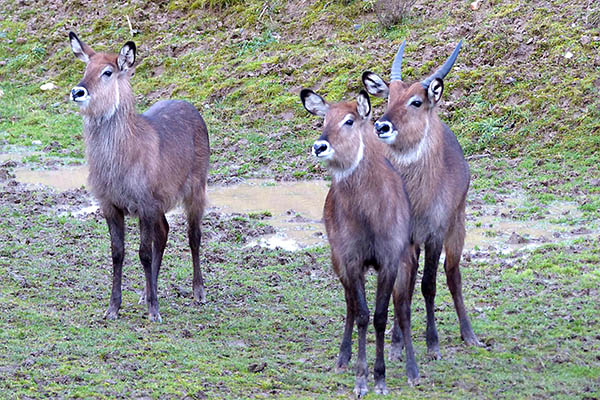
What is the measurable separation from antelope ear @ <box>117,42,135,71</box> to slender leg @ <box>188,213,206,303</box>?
1.41 m

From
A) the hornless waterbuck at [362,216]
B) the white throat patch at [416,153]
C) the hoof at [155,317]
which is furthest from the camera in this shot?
the hoof at [155,317]

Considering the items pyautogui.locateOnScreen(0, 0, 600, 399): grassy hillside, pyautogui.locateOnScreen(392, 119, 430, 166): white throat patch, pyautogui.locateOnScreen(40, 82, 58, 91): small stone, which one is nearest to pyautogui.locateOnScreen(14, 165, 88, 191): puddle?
pyautogui.locateOnScreen(0, 0, 600, 399): grassy hillside

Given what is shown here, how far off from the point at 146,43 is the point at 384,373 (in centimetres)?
1184

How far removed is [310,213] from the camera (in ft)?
32.1

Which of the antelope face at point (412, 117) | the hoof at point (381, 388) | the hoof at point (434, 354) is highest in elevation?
the antelope face at point (412, 117)

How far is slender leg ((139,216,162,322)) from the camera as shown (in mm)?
6855

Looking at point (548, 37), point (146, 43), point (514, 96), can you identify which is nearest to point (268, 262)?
point (514, 96)

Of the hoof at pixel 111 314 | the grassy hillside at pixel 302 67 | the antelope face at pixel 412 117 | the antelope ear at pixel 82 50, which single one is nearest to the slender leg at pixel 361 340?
the antelope face at pixel 412 117

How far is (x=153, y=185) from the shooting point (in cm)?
696

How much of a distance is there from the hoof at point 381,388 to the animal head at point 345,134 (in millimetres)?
1279

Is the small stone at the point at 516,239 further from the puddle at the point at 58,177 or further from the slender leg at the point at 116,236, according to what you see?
the puddle at the point at 58,177

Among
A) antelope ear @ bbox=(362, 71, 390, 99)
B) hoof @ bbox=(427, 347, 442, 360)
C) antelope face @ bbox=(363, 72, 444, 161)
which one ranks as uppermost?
antelope ear @ bbox=(362, 71, 390, 99)

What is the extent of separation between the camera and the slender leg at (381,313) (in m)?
5.45

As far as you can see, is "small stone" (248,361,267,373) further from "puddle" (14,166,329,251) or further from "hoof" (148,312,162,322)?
"puddle" (14,166,329,251)
